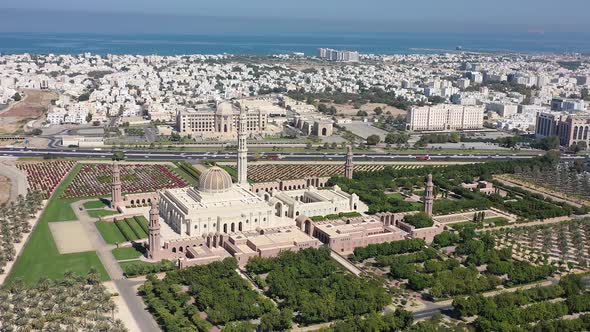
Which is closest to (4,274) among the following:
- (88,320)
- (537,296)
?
(88,320)

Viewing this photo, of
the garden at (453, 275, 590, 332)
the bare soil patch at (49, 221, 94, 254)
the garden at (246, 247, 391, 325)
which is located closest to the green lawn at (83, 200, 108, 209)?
the bare soil patch at (49, 221, 94, 254)

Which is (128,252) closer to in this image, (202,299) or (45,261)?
(45,261)

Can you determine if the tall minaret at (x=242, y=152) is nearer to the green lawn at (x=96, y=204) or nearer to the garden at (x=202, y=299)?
the green lawn at (x=96, y=204)

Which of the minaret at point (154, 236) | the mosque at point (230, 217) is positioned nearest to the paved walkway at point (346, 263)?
the mosque at point (230, 217)

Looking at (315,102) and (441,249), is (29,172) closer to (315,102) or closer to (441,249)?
(441,249)

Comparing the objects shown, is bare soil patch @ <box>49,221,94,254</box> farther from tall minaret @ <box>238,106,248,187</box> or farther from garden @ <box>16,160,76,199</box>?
tall minaret @ <box>238,106,248,187</box>
